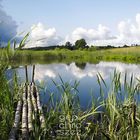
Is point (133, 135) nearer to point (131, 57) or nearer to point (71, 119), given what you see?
point (71, 119)

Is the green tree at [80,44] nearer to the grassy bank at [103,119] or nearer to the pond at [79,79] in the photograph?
the pond at [79,79]

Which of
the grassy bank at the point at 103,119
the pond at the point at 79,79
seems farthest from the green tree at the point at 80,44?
the grassy bank at the point at 103,119

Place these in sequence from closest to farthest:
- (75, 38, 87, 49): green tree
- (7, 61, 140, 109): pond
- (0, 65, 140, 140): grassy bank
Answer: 1. (0, 65, 140, 140): grassy bank
2. (7, 61, 140, 109): pond
3. (75, 38, 87, 49): green tree

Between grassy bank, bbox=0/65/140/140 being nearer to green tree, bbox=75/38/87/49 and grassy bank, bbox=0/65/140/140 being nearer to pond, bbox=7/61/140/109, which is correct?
pond, bbox=7/61/140/109

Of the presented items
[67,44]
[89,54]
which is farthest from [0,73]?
[67,44]

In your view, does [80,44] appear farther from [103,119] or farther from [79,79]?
[103,119]

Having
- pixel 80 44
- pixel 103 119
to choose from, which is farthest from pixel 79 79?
pixel 80 44

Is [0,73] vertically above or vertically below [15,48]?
below

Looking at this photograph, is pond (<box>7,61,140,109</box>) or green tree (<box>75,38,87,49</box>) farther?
green tree (<box>75,38,87,49</box>)

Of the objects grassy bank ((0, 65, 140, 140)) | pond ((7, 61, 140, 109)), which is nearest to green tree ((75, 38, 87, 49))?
pond ((7, 61, 140, 109))

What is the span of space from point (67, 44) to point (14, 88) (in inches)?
3497

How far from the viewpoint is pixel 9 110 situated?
627cm

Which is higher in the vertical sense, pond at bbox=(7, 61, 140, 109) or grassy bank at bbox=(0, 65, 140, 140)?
grassy bank at bbox=(0, 65, 140, 140)

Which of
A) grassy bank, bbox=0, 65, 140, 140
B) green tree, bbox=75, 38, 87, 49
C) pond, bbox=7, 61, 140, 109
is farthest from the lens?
green tree, bbox=75, 38, 87, 49
